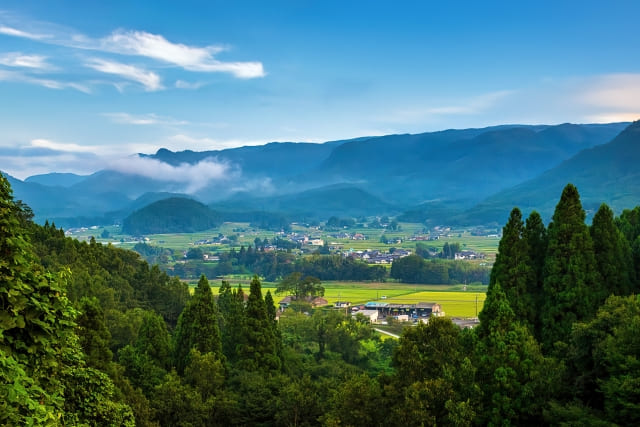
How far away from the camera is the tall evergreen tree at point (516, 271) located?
1911 centimetres

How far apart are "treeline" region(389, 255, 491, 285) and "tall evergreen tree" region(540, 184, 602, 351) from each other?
64.1 metres

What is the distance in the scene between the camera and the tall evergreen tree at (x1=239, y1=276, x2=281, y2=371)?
77.6 feet

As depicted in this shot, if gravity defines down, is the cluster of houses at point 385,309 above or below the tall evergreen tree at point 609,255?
below

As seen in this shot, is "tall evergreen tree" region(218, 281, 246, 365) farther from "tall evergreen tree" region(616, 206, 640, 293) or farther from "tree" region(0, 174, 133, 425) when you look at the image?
"tree" region(0, 174, 133, 425)

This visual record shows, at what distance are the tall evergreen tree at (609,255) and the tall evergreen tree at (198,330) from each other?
45.1 ft

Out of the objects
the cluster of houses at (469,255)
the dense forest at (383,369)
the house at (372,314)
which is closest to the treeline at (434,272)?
the cluster of houses at (469,255)

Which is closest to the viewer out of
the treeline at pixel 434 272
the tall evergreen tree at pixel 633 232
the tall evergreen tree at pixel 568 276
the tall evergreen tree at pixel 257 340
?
the tall evergreen tree at pixel 568 276

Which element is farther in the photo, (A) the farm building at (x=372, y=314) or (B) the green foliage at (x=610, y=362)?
(A) the farm building at (x=372, y=314)

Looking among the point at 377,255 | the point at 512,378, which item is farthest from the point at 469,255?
the point at 512,378

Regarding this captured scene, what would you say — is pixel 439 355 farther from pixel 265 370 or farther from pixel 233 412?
pixel 265 370

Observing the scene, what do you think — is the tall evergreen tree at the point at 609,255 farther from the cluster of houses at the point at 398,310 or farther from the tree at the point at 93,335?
the cluster of houses at the point at 398,310

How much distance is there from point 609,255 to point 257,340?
13.0 m

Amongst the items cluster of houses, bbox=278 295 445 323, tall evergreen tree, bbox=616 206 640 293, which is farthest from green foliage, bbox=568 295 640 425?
cluster of houses, bbox=278 295 445 323

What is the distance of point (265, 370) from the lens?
23.6 meters
